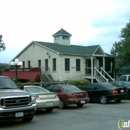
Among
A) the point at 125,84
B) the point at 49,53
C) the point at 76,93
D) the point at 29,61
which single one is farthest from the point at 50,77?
the point at 76,93

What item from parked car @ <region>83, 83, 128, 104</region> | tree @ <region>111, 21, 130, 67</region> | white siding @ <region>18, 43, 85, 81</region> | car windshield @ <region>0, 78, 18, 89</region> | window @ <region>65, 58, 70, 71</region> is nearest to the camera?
car windshield @ <region>0, 78, 18, 89</region>

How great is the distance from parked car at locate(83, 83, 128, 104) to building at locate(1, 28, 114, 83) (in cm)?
1352

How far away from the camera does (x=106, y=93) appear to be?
1700cm

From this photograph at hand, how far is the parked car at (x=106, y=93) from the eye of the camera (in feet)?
55.4

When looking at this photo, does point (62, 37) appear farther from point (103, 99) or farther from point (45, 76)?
point (103, 99)

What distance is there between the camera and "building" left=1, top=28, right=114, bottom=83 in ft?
104

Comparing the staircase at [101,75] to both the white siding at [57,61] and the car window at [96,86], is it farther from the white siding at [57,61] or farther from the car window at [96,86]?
the car window at [96,86]

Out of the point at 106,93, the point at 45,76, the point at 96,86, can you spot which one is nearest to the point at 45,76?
the point at 45,76

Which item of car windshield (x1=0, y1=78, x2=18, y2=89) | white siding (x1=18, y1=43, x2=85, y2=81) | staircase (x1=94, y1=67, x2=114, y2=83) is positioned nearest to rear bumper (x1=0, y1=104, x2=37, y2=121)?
car windshield (x1=0, y1=78, x2=18, y2=89)

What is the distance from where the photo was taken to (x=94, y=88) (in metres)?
18.0

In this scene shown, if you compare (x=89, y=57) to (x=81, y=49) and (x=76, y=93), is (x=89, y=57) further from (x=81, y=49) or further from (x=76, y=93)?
(x=76, y=93)

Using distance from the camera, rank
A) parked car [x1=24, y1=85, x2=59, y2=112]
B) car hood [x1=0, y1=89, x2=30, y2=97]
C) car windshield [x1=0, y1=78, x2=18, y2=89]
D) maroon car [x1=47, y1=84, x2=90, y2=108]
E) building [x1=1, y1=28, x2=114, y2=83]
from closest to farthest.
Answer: car hood [x1=0, y1=89, x2=30, y2=97]
car windshield [x1=0, y1=78, x2=18, y2=89]
parked car [x1=24, y1=85, x2=59, y2=112]
maroon car [x1=47, y1=84, x2=90, y2=108]
building [x1=1, y1=28, x2=114, y2=83]

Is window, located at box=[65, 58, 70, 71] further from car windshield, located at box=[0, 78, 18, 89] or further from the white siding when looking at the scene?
car windshield, located at box=[0, 78, 18, 89]

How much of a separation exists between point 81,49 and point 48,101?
77.6 feet
